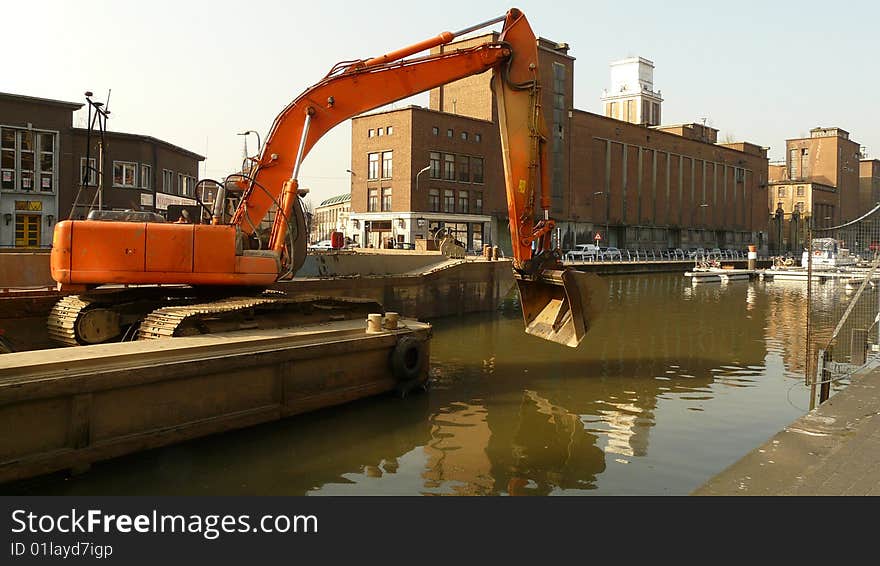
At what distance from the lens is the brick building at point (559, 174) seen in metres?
56.9

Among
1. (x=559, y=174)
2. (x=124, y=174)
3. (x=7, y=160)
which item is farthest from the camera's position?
(x=559, y=174)

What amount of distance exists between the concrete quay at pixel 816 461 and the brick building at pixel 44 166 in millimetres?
31602

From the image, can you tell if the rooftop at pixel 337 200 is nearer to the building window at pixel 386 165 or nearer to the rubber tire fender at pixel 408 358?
the building window at pixel 386 165

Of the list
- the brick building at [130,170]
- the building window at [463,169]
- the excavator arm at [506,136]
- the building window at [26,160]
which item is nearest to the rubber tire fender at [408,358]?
the excavator arm at [506,136]

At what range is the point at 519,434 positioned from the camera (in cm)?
1084

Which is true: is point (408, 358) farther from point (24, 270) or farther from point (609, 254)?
point (609, 254)

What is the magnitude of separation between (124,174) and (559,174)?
41559 millimetres

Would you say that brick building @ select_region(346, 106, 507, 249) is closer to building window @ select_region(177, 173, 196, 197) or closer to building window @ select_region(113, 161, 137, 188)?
building window @ select_region(177, 173, 196, 197)

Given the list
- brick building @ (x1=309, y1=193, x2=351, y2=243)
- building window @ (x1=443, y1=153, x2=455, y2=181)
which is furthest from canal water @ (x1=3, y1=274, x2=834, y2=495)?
brick building @ (x1=309, y1=193, x2=351, y2=243)

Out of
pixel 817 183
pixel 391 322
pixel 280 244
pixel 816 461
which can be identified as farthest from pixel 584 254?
pixel 817 183

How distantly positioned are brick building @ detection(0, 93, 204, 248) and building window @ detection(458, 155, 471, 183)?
2674 cm

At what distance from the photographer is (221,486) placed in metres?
8.33

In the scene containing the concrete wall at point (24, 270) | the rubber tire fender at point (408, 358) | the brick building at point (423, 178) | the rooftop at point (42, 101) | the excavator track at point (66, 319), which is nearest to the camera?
the excavator track at point (66, 319)

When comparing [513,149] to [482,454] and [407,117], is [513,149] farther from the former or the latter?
[407,117]
